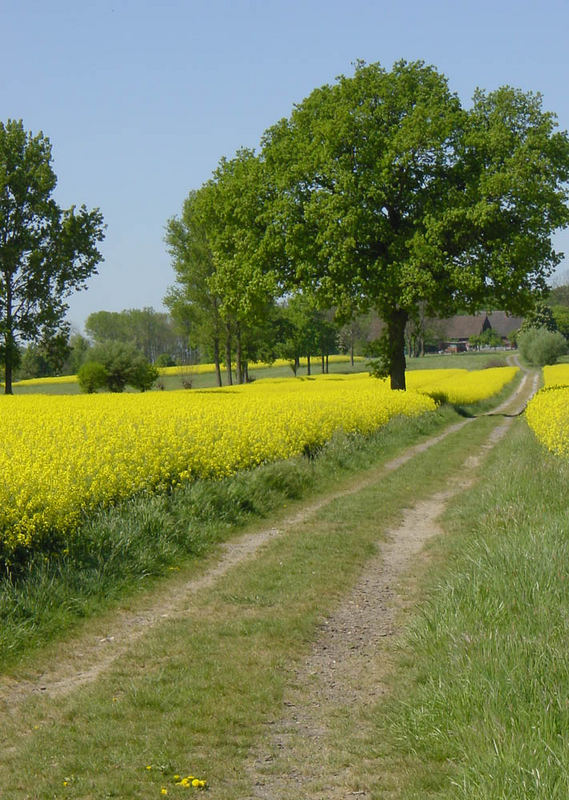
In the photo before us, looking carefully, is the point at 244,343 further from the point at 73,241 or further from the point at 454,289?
the point at 454,289

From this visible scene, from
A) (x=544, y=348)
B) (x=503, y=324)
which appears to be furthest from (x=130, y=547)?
(x=503, y=324)

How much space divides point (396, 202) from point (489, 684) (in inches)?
1055

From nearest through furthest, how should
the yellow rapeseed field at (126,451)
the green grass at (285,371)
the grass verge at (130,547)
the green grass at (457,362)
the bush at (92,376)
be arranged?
the grass verge at (130,547)
the yellow rapeseed field at (126,451)
the bush at (92,376)
the green grass at (285,371)
the green grass at (457,362)

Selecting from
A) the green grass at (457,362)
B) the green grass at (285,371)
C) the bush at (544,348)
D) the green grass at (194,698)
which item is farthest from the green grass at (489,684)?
the green grass at (457,362)

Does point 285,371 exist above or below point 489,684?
above

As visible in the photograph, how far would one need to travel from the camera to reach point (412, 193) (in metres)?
28.4

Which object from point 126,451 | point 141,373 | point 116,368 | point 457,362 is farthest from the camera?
point 457,362

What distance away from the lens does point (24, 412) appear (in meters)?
23.5

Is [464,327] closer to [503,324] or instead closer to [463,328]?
[463,328]

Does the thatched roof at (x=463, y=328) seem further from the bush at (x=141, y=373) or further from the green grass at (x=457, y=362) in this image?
the bush at (x=141, y=373)

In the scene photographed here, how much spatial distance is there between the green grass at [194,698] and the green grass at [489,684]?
97cm

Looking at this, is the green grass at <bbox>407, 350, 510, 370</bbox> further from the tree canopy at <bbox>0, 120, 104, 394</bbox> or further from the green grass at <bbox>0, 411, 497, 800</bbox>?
the green grass at <bbox>0, 411, 497, 800</bbox>

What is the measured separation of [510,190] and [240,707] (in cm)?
2575

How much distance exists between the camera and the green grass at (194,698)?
4.35m
